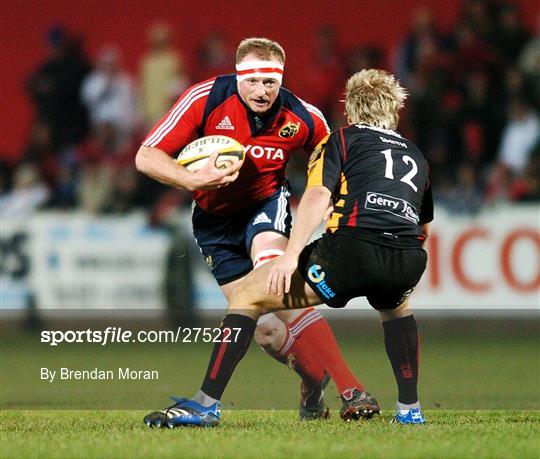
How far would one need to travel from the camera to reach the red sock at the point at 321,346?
22.9 feet

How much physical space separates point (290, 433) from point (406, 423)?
0.78 m

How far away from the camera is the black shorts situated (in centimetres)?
612

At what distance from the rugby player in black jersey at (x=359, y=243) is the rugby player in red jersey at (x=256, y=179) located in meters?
0.58

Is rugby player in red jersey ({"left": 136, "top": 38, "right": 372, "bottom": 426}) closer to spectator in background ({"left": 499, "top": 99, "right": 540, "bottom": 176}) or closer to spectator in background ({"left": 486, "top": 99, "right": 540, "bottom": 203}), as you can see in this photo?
spectator in background ({"left": 486, "top": 99, "right": 540, "bottom": 203})

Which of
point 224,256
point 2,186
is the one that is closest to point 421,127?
point 2,186

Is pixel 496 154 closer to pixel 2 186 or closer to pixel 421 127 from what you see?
pixel 421 127

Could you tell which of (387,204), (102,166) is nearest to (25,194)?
(102,166)

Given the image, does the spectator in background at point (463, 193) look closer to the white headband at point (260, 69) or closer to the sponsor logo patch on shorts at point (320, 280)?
the white headband at point (260, 69)

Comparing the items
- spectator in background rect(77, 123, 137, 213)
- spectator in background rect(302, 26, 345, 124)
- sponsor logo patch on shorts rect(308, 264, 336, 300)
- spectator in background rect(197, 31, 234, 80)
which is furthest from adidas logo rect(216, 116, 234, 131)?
spectator in background rect(197, 31, 234, 80)

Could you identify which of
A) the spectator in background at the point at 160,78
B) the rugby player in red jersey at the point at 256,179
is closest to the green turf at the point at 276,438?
the rugby player in red jersey at the point at 256,179

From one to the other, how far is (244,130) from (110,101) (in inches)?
383

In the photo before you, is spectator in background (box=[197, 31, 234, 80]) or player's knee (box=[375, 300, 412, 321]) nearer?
player's knee (box=[375, 300, 412, 321])

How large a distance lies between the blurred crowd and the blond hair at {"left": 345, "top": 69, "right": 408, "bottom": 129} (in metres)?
7.78

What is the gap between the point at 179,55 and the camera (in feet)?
58.0
